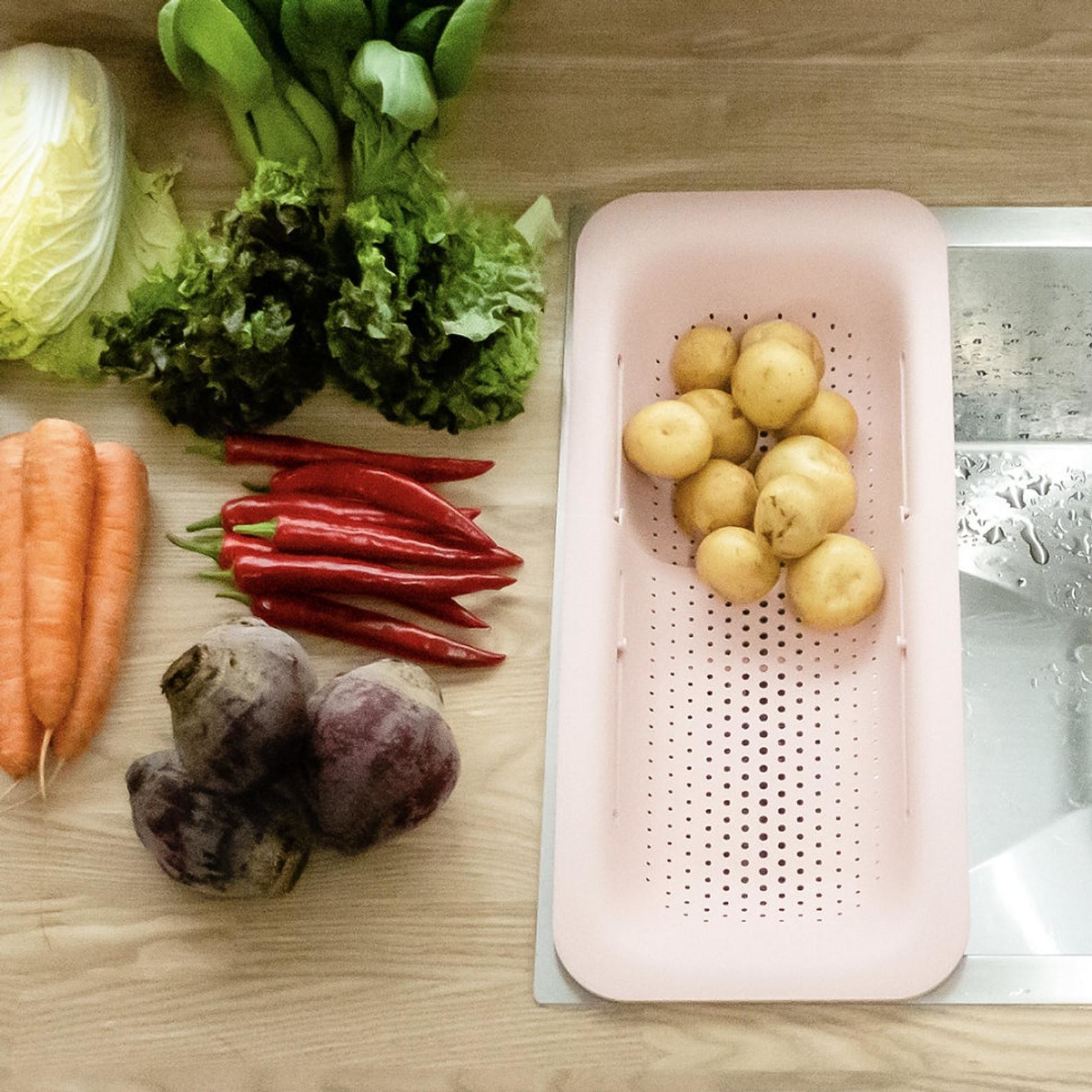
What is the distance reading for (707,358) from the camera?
107 cm

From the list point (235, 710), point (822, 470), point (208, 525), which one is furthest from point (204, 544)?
point (822, 470)

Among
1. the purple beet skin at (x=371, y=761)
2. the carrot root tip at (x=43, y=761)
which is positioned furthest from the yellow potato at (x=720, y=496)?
the carrot root tip at (x=43, y=761)

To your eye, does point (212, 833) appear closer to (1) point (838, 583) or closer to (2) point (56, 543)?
(2) point (56, 543)

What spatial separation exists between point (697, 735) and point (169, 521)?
0.50 meters

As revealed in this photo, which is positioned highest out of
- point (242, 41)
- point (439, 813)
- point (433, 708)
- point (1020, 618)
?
point (242, 41)

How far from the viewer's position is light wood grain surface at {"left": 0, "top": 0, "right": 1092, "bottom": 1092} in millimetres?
904

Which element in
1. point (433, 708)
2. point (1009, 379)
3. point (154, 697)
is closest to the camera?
point (433, 708)

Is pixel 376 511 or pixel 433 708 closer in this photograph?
pixel 433 708

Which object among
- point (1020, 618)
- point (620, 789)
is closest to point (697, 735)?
point (620, 789)

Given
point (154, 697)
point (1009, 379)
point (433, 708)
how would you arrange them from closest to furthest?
point (433, 708), point (154, 697), point (1009, 379)

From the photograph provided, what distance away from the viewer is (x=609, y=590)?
100 cm

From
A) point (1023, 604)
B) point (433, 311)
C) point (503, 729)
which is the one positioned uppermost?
point (433, 311)

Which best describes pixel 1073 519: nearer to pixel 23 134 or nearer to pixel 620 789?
pixel 620 789

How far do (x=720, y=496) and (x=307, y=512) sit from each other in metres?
0.36
